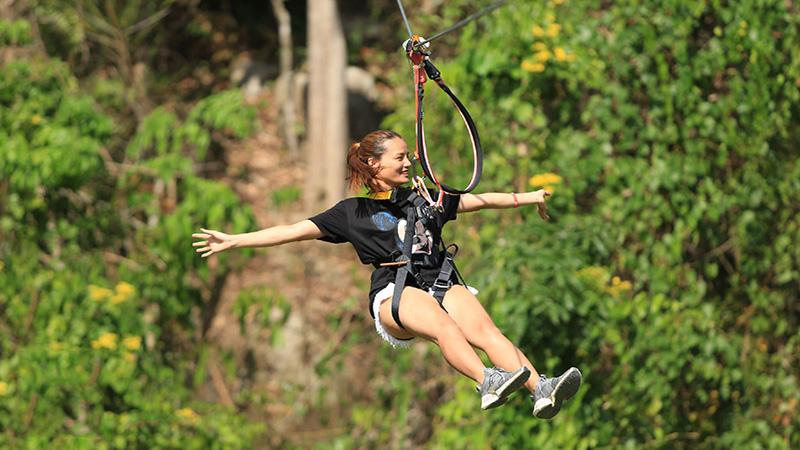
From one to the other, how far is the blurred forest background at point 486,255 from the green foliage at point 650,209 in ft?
0.05

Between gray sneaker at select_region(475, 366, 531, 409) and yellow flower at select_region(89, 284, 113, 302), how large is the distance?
4.95m

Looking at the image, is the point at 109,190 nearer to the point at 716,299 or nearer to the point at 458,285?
the point at 716,299

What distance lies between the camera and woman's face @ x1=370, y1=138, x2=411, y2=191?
341 centimetres

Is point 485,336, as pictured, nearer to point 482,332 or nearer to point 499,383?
point 482,332

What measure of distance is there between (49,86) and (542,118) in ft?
12.6

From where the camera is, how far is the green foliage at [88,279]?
7316 millimetres

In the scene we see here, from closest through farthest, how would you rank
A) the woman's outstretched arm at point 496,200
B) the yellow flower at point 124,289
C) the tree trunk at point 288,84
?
1. the woman's outstretched arm at point 496,200
2. the yellow flower at point 124,289
3. the tree trunk at point 288,84

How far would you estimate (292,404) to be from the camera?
8.63m

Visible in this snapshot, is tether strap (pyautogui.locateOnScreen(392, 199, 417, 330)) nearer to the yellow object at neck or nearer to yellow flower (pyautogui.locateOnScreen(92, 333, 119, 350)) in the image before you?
the yellow object at neck

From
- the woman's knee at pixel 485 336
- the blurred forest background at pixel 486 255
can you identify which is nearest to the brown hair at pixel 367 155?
the woman's knee at pixel 485 336

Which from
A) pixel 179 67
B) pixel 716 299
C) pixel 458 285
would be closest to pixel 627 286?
pixel 716 299

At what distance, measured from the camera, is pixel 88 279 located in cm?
787

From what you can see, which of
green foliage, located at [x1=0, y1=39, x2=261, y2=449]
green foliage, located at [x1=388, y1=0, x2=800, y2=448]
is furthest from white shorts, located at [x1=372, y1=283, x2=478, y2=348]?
green foliage, located at [x1=0, y1=39, x2=261, y2=449]

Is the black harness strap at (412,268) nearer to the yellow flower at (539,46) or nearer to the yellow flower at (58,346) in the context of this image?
the yellow flower at (539,46)
